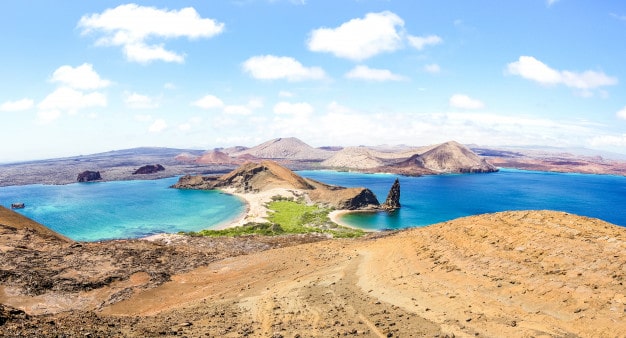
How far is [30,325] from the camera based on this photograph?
12.5m

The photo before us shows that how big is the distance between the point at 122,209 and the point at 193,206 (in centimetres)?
1751

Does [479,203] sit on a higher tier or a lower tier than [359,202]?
lower

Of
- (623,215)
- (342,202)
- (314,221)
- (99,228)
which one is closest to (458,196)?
(623,215)

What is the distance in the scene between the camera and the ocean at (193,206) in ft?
235

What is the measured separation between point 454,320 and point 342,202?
73973mm

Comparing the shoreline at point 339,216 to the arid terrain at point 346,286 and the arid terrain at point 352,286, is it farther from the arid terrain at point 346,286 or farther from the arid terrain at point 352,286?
the arid terrain at point 352,286

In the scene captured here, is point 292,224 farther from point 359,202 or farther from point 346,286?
point 346,286

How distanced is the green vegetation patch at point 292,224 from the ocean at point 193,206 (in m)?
7.23

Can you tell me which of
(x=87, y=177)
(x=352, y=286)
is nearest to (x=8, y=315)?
(x=352, y=286)

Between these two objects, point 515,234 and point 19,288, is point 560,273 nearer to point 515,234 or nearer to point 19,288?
point 515,234

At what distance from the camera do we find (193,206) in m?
94.9

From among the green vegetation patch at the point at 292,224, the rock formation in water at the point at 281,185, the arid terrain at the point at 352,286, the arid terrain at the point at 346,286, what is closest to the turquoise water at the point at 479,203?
the rock formation in water at the point at 281,185

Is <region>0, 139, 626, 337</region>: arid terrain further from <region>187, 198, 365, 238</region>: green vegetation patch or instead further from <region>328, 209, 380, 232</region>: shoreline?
<region>328, 209, 380, 232</region>: shoreline

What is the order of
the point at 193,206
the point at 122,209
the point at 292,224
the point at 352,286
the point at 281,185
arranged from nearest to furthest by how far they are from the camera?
the point at 352,286 < the point at 292,224 < the point at 122,209 < the point at 193,206 < the point at 281,185
